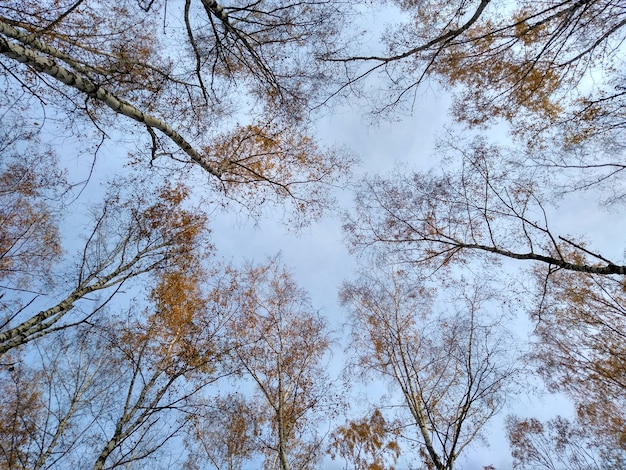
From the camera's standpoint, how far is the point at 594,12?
14.4 feet

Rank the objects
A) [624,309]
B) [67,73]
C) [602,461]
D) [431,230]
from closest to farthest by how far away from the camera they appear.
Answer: [67,73]
[431,230]
[624,309]
[602,461]

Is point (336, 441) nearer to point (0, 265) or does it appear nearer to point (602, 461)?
point (602, 461)

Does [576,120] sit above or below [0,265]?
below

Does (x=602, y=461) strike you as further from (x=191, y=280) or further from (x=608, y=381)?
(x=191, y=280)

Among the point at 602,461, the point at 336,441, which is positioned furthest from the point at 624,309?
the point at 336,441

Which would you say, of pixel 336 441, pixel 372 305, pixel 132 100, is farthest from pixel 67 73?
pixel 336 441

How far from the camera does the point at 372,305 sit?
8820mm

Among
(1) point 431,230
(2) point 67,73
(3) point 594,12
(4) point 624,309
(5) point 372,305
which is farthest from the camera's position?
(5) point 372,305

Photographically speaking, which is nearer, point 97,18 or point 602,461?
point 97,18

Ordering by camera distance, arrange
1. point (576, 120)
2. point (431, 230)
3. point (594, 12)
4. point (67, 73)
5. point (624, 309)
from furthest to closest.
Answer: point (624, 309)
point (431, 230)
point (576, 120)
point (594, 12)
point (67, 73)

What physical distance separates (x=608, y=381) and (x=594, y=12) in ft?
28.0

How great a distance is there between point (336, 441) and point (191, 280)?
6649 millimetres

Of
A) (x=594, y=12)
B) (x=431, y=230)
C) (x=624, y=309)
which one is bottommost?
(x=624, y=309)

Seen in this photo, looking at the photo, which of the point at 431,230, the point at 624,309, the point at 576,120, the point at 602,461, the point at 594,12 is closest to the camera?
the point at 594,12
